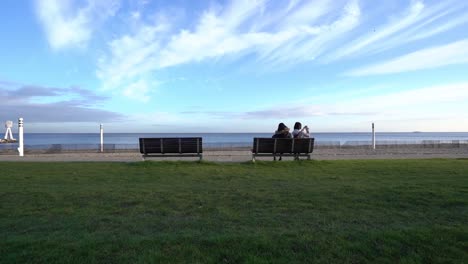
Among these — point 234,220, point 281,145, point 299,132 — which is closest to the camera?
point 234,220

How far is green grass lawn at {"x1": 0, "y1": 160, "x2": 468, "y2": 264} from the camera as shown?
3.51m

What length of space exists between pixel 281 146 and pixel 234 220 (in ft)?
25.6

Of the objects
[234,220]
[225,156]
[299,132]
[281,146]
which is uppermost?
[299,132]

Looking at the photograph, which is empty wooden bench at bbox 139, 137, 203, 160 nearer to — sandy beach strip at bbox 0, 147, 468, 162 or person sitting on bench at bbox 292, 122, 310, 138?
sandy beach strip at bbox 0, 147, 468, 162

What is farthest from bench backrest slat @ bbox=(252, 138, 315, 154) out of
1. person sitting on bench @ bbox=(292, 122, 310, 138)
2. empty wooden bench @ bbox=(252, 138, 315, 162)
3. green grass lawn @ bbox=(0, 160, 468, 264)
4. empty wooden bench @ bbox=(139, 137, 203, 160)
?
green grass lawn @ bbox=(0, 160, 468, 264)

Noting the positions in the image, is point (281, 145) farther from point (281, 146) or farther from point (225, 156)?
point (225, 156)

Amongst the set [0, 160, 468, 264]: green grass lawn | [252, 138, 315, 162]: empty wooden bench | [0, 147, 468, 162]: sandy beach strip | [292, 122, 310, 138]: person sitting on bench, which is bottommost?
[0, 160, 468, 264]: green grass lawn

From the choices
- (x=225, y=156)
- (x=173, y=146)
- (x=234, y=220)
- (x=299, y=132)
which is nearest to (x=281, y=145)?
(x=299, y=132)

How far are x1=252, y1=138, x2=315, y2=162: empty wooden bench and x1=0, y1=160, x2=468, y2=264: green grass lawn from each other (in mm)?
3732

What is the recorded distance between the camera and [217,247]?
363 cm

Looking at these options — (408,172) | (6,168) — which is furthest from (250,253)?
(6,168)

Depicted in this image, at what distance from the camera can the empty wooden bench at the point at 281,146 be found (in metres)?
12.2

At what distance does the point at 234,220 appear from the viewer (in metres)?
4.62

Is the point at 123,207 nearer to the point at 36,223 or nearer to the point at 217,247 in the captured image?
the point at 36,223
